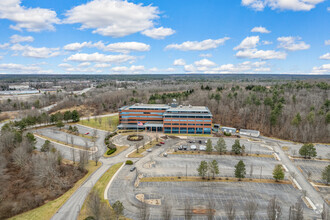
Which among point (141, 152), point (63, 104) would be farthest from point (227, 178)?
point (63, 104)

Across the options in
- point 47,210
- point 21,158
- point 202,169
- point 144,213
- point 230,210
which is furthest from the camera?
point 21,158

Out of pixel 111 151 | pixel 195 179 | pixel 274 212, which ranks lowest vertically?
pixel 195 179

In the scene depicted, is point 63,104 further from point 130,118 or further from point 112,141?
point 112,141

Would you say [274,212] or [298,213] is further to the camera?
[274,212]

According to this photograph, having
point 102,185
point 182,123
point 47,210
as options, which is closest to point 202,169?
point 102,185

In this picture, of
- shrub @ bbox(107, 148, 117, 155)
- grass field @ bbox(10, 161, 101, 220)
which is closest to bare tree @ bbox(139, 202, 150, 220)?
grass field @ bbox(10, 161, 101, 220)

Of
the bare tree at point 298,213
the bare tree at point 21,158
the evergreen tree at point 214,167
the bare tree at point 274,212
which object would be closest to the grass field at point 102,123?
the bare tree at point 21,158

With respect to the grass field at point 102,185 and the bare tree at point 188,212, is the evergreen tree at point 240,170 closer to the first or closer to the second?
the bare tree at point 188,212

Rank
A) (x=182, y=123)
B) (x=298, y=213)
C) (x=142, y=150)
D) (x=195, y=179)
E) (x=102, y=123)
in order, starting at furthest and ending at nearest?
(x=102, y=123), (x=182, y=123), (x=142, y=150), (x=195, y=179), (x=298, y=213)

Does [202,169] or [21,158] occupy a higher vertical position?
[21,158]

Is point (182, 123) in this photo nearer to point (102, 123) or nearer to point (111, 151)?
point (111, 151)

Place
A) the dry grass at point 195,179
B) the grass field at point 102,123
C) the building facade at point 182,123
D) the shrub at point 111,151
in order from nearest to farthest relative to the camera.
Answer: the dry grass at point 195,179 → the shrub at point 111,151 → the building facade at point 182,123 → the grass field at point 102,123
